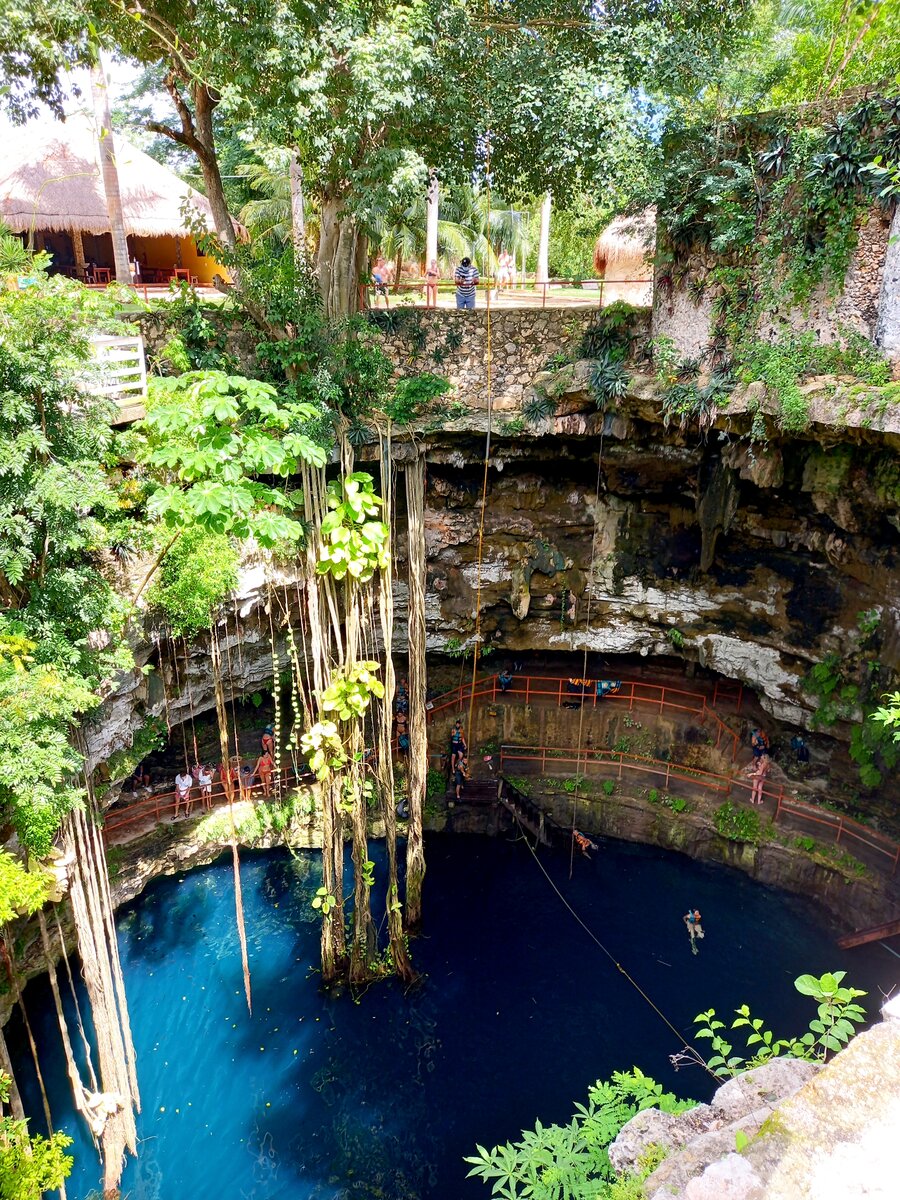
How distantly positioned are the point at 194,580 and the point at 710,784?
745cm

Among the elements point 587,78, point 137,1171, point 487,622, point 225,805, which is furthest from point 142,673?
point 587,78

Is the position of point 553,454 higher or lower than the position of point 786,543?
higher

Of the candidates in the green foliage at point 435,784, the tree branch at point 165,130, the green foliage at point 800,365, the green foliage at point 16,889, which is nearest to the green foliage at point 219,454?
the green foliage at point 16,889

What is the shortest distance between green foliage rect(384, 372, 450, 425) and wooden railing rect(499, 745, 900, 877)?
5.07 meters

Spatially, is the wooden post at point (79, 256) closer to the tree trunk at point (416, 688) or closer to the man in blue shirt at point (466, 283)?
the man in blue shirt at point (466, 283)

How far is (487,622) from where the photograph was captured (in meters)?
12.2

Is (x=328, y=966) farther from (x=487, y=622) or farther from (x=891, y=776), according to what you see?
(x=891, y=776)

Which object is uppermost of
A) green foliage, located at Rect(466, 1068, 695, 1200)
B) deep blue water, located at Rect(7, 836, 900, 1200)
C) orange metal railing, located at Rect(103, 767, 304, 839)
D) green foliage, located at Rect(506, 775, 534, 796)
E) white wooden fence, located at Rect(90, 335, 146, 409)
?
white wooden fence, located at Rect(90, 335, 146, 409)

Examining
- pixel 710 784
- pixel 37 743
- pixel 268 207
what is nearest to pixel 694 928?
pixel 710 784

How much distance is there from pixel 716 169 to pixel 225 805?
9.61m

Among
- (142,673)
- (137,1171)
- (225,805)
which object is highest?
(142,673)

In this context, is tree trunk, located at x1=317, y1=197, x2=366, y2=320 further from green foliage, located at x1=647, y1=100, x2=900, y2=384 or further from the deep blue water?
the deep blue water

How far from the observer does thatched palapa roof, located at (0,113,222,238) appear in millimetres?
11602

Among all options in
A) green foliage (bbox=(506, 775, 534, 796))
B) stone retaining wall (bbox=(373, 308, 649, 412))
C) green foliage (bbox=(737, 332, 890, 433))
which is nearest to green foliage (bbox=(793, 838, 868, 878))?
green foliage (bbox=(506, 775, 534, 796))
